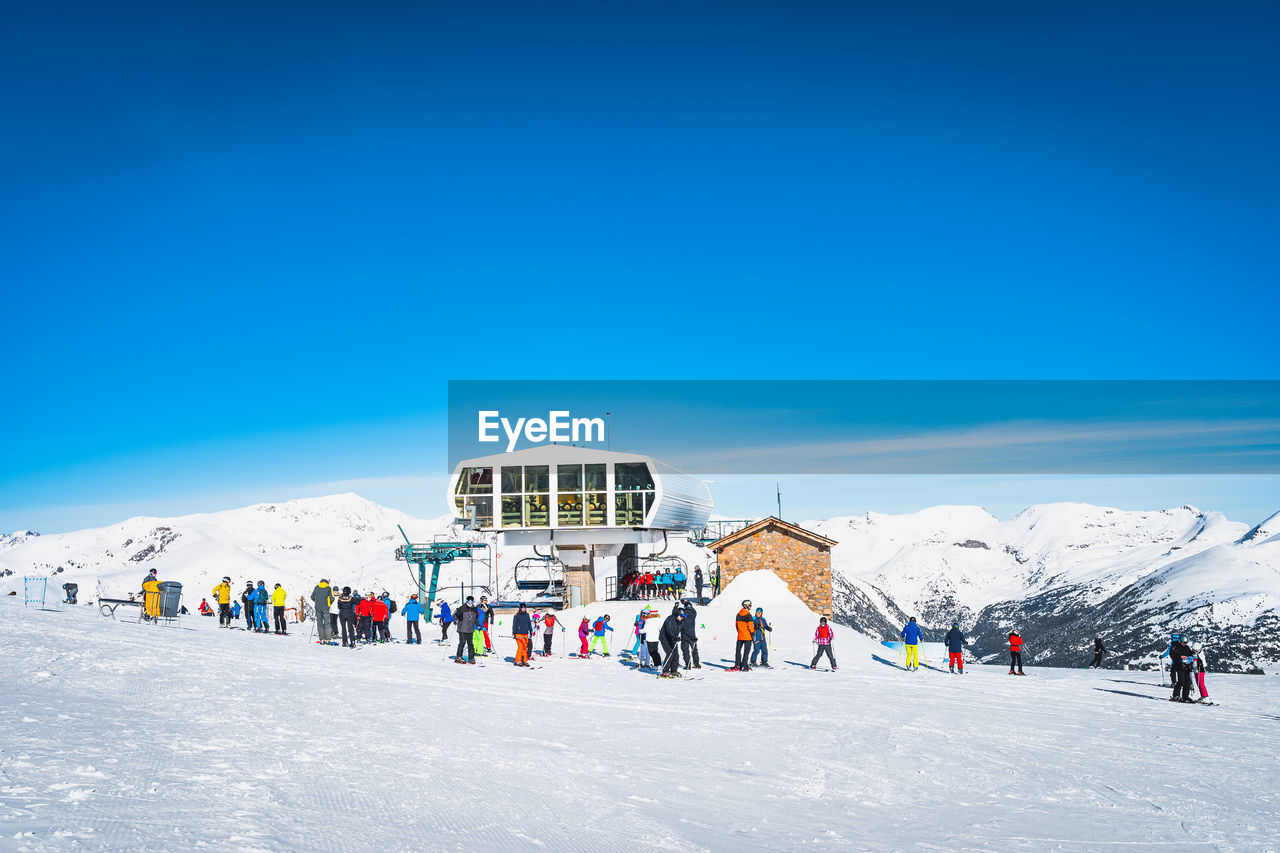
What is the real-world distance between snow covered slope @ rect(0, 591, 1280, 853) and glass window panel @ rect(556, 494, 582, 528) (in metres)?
23.4

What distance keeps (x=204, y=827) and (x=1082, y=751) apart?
11132mm

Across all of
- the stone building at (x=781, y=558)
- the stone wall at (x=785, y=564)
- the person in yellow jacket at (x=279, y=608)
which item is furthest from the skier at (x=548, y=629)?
the stone wall at (x=785, y=564)

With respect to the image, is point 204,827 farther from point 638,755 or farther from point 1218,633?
point 1218,633

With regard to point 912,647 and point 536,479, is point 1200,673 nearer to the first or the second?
point 912,647

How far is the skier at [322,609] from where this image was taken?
71.2 feet

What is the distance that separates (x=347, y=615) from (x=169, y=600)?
16.8 feet

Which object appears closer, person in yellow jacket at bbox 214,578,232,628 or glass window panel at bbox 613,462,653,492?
person in yellow jacket at bbox 214,578,232,628

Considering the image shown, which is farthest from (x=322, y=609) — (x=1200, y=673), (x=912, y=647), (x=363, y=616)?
(x=1200, y=673)

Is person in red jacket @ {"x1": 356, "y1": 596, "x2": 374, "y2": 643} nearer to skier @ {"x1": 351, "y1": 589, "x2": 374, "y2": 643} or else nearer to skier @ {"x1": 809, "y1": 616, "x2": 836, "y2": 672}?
skier @ {"x1": 351, "y1": 589, "x2": 374, "y2": 643}

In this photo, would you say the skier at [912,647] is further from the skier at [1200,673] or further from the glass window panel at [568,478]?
the glass window panel at [568,478]

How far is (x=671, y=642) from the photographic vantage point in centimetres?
1902

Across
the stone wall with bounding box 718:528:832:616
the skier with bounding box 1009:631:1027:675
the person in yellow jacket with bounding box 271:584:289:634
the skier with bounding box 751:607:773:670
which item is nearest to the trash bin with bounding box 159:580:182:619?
the person in yellow jacket with bounding box 271:584:289:634

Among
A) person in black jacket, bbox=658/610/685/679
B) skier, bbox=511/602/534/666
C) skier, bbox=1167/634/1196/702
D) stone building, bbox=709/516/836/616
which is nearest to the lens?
skier, bbox=1167/634/1196/702

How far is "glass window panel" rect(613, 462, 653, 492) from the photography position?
42.3 meters
